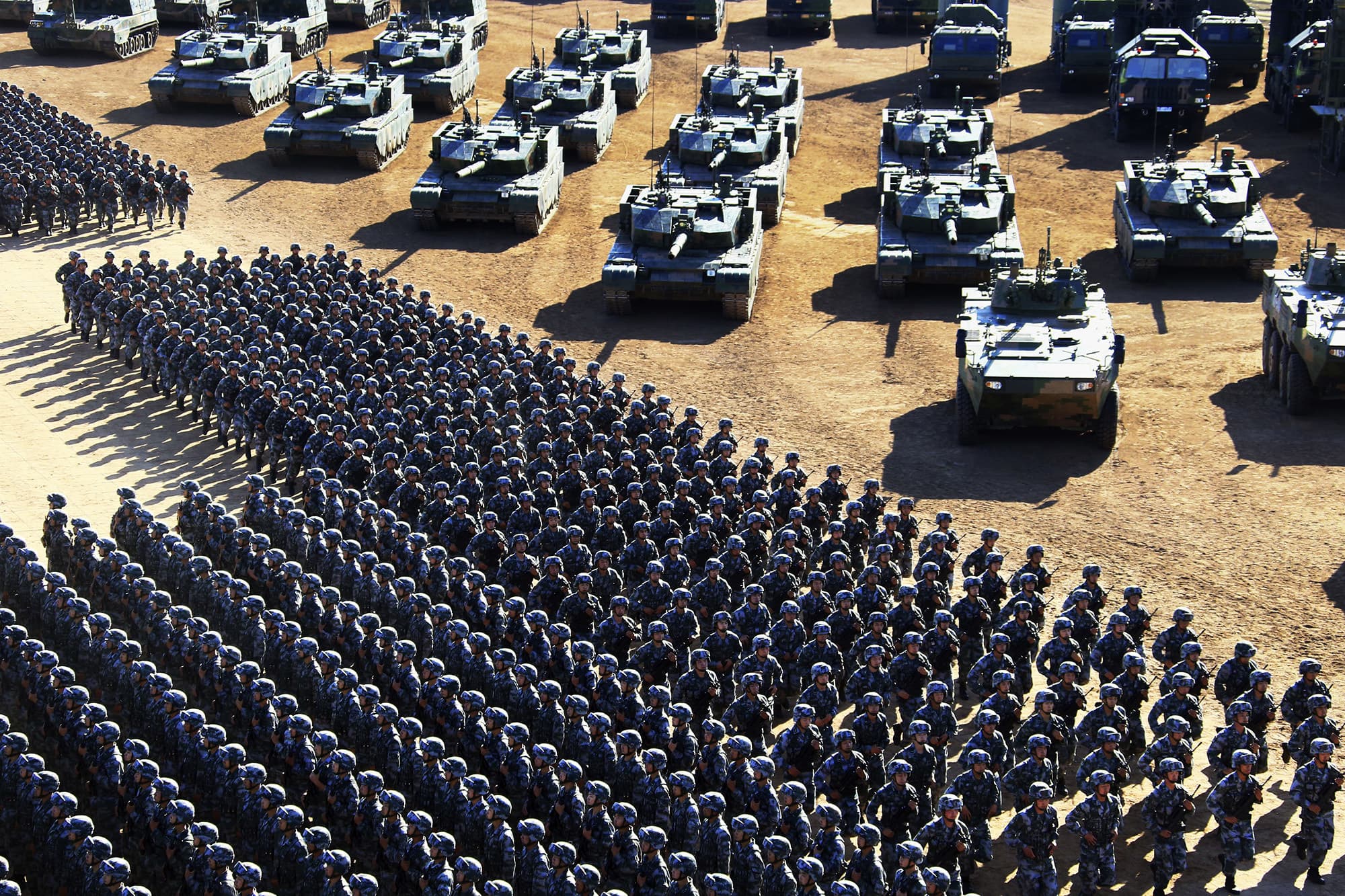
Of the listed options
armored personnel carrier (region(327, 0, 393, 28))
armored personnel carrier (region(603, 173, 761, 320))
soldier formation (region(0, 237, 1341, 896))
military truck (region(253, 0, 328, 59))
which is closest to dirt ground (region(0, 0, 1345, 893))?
armored personnel carrier (region(603, 173, 761, 320))

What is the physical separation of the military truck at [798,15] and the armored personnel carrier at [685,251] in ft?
66.6

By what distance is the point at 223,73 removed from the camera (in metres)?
39.2

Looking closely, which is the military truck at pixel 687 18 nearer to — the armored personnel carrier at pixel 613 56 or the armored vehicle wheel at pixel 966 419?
the armored personnel carrier at pixel 613 56

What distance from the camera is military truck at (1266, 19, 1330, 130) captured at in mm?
36438

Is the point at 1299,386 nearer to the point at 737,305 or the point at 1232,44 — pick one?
the point at 737,305

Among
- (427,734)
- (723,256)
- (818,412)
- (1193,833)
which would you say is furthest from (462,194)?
(1193,833)

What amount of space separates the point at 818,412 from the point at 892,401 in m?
1.09

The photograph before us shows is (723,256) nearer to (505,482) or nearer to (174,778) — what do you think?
(505,482)

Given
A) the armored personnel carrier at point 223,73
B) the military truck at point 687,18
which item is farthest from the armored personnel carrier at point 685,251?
the military truck at point 687,18

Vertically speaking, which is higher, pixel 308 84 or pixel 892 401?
pixel 308 84

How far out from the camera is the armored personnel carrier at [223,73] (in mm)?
38812

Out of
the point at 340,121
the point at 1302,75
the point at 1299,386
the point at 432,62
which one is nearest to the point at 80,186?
the point at 340,121

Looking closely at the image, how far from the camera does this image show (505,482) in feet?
59.8

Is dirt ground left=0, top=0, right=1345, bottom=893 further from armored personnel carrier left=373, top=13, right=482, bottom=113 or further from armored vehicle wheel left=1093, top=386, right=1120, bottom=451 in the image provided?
armored personnel carrier left=373, top=13, right=482, bottom=113
